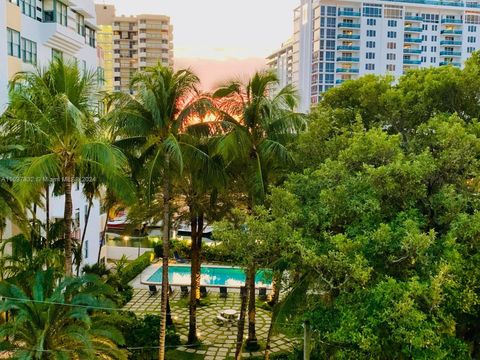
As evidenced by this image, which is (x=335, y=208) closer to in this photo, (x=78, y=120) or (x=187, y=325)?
(x=78, y=120)

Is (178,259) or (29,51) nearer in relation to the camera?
(29,51)

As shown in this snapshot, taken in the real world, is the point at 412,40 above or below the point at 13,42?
above

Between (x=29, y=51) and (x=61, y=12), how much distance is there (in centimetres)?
360

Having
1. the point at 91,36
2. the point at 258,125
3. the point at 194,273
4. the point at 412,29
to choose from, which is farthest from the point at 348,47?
the point at 258,125

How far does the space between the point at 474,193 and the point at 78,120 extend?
30.9 feet

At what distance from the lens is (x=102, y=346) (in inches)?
437

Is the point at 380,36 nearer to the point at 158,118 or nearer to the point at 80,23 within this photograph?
the point at 80,23

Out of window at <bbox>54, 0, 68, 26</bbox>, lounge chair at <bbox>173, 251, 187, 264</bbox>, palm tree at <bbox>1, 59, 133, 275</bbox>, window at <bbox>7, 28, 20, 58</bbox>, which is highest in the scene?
window at <bbox>54, 0, 68, 26</bbox>

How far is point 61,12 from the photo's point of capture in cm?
2147

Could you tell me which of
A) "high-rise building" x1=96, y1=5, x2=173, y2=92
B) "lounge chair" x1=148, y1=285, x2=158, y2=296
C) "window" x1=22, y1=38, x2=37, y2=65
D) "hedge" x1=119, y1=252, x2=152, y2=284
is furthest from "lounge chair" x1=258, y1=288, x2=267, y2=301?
"high-rise building" x1=96, y1=5, x2=173, y2=92

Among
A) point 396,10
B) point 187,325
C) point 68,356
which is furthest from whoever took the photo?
point 396,10

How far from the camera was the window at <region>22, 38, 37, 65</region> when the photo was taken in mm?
18469

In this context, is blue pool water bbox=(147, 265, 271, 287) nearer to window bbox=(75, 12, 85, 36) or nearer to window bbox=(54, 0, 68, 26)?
window bbox=(75, 12, 85, 36)

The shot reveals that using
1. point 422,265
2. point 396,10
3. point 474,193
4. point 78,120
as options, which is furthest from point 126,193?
point 396,10
